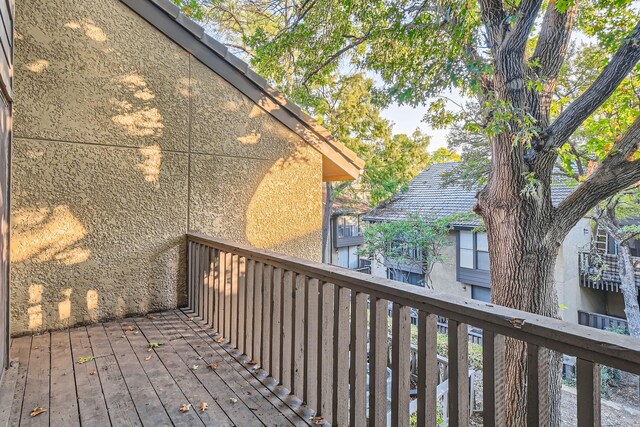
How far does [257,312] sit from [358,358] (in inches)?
47.4

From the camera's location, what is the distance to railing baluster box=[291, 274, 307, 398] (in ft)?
7.96

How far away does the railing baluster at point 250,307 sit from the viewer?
9.77ft

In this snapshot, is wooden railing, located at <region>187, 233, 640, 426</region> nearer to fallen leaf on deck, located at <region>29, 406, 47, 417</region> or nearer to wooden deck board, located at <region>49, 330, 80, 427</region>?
wooden deck board, located at <region>49, 330, 80, 427</region>

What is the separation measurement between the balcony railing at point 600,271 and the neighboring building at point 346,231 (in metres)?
9.37

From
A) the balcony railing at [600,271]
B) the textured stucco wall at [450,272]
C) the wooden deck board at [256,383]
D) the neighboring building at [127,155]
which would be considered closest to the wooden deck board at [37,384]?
the neighboring building at [127,155]

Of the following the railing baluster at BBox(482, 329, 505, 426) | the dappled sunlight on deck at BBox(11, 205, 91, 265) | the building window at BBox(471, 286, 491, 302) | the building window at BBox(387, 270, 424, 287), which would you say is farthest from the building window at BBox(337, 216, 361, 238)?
the railing baluster at BBox(482, 329, 505, 426)

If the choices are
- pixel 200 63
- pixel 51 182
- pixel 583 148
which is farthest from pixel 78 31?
pixel 583 148

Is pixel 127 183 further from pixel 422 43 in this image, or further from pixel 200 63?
pixel 422 43

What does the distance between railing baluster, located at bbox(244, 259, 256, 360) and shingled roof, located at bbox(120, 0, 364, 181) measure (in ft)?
8.72

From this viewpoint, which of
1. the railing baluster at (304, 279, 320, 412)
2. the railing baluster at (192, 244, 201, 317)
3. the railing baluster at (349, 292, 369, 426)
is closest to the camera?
the railing baluster at (349, 292, 369, 426)

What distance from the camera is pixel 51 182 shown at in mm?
3600

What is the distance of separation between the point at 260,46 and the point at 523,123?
199 inches

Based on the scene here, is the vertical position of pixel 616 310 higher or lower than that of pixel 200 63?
lower

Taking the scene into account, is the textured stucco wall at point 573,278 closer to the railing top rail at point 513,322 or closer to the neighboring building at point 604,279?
the neighboring building at point 604,279
